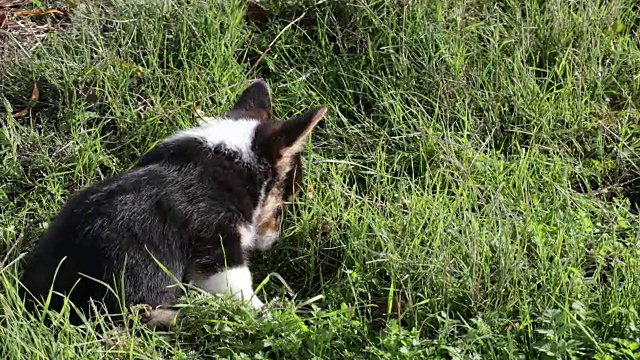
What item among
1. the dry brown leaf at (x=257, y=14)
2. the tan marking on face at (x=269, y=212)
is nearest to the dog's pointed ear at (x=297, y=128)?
the tan marking on face at (x=269, y=212)

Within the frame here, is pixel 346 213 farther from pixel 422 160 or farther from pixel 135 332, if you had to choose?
pixel 135 332

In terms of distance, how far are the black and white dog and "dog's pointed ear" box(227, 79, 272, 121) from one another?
250 mm

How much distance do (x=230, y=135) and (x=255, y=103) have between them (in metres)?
0.51

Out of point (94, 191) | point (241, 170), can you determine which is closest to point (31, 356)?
point (94, 191)

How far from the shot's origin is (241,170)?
4879 millimetres

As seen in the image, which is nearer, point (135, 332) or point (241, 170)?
point (135, 332)

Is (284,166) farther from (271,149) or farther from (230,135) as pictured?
(230,135)

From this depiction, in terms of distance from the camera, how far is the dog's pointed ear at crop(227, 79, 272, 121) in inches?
211

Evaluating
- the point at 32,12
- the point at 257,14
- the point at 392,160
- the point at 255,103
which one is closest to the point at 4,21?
the point at 32,12

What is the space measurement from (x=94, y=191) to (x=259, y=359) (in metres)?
1.16

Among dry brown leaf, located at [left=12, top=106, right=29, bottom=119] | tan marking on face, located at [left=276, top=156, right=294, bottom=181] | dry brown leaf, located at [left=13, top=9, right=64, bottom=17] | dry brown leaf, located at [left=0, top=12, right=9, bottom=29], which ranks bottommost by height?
dry brown leaf, located at [left=12, top=106, right=29, bottom=119]

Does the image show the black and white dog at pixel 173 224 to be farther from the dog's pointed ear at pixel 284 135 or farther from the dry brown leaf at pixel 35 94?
the dry brown leaf at pixel 35 94

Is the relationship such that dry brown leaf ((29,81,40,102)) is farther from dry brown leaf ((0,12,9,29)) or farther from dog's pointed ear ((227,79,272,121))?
dog's pointed ear ((227,79,272,121))

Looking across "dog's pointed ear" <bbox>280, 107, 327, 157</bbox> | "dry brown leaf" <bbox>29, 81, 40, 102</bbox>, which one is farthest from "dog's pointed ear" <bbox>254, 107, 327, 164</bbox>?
"dry brown leaf" <bbox>29, 81, 40, 102</bbox>
